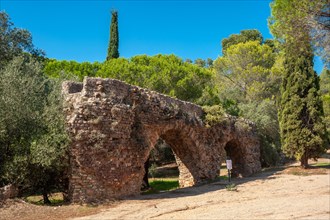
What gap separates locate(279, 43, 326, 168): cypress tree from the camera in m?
19.5

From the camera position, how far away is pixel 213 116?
15.8m

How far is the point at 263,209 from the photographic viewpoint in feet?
25.2

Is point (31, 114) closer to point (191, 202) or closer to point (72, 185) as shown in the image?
point (72, 185)

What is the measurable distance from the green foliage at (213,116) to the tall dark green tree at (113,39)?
16.0 metres

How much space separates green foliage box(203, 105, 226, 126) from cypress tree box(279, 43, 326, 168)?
589 centimetres

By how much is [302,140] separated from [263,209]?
13.2m

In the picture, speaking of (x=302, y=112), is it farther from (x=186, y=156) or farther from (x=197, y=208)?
(x=197, y=208)

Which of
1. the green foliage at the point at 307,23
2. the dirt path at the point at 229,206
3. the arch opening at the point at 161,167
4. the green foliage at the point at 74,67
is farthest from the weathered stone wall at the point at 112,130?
the green foliage at the point at 74,67

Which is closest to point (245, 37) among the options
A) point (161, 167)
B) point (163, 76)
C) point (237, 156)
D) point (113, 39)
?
point (113, 39)

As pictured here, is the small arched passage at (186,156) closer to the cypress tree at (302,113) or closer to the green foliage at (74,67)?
the cypress tree at (302,113)

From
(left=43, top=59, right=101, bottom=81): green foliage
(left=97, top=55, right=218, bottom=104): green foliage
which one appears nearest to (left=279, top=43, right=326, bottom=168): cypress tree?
(left=97, top=55, right=218, bottom=104): green foliage

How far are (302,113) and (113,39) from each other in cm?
1840

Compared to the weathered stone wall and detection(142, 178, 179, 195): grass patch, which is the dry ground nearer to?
the weathered stone wall

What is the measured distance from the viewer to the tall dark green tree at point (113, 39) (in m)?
29.8
